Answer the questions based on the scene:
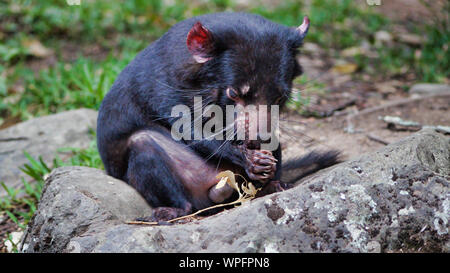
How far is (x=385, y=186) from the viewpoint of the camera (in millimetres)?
2770

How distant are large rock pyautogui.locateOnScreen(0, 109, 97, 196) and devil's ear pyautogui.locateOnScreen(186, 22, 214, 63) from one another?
218 centimetres

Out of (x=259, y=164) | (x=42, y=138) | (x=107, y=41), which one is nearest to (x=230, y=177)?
(x=259, y=164)

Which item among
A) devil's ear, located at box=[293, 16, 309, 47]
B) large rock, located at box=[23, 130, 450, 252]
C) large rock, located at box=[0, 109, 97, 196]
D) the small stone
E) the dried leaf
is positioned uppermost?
devil's ear, located at box=[293, 16, 309, 47]

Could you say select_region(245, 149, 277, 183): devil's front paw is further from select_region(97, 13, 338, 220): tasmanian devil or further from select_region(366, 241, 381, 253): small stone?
select_region(366, 241, 381, 253): small stone

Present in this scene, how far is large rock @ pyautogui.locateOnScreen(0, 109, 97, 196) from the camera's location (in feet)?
15.9

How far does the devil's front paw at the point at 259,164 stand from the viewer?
128 inches

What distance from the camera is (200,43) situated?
325cm

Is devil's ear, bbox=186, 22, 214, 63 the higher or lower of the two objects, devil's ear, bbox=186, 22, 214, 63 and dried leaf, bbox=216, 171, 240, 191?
the higher

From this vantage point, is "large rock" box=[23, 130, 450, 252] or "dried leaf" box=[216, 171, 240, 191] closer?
"large rock" box=[23, 130, 450, 252]

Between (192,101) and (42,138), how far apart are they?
7.50 ft

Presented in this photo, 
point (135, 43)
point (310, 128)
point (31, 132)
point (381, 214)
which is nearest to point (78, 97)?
point (31, 132)

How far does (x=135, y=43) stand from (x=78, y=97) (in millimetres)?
1828

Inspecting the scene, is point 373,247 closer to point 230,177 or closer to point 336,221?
point 336,221

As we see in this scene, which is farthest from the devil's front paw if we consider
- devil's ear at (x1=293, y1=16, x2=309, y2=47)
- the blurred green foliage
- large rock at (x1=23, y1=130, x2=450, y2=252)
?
the blurred green foliage
